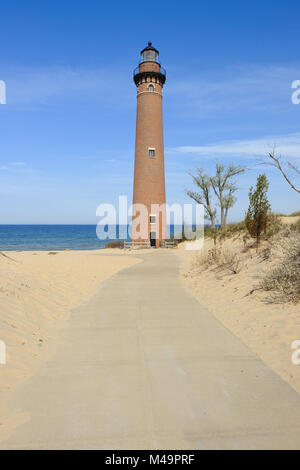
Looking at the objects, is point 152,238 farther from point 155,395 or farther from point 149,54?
point 155,395

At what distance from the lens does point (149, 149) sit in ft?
108

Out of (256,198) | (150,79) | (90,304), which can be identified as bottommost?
(90,304)

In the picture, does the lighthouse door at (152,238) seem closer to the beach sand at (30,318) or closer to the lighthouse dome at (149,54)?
the lighthouse dome at (149,54)

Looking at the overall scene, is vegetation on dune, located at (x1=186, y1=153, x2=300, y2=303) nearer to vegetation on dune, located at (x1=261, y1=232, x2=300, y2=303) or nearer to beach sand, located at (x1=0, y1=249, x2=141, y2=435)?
vegetation on dune, located at (x1=261, y1=232, x2=300, y2=303)

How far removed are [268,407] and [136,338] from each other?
10.0ft

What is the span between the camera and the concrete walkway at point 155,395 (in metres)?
3.16

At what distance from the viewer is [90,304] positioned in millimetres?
9383

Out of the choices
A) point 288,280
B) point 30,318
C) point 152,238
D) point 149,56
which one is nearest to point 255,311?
point 288,280

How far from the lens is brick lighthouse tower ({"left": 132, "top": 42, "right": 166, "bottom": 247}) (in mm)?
32906

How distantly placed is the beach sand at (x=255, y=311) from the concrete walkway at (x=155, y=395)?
341 mm

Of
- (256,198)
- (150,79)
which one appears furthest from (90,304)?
(150,79)

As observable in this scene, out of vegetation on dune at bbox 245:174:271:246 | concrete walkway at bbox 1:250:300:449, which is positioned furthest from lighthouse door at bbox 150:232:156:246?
concrete walkway at bbox 1:250:300:449

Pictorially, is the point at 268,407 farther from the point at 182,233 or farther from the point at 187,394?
the point at 182,233

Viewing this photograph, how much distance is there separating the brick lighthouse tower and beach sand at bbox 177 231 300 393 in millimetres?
20192
